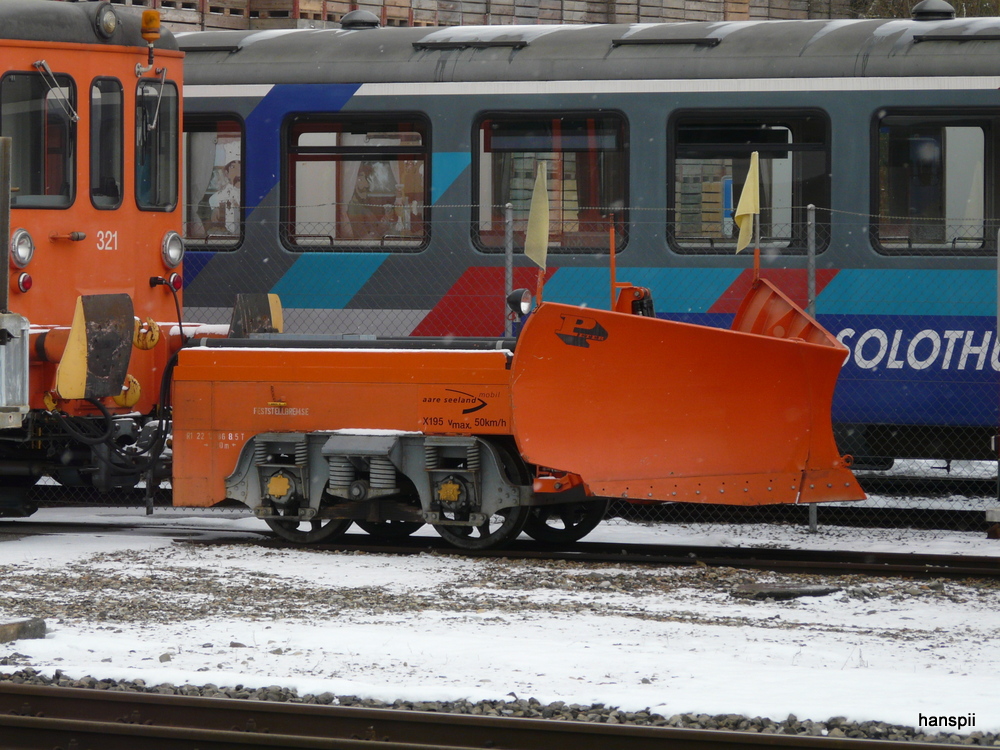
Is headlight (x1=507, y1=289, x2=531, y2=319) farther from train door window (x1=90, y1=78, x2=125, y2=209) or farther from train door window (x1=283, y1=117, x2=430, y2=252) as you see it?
train door window (x1=90, y1=78, x2=125, y2=209)

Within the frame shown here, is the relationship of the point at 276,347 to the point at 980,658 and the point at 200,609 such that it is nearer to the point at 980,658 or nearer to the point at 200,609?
the point at 200,609

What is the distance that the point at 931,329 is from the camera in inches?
400

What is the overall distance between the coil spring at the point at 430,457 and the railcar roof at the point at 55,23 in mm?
3457

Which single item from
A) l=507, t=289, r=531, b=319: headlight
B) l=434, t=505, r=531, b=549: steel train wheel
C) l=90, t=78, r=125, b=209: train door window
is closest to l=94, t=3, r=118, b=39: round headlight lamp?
l=90, t=78, r=125, b=209: train door window

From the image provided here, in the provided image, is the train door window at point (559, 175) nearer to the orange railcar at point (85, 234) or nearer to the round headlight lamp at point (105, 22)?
the orange railcar at point (85, 234)

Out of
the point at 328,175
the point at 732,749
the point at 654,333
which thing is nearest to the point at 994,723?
the point at 732,749

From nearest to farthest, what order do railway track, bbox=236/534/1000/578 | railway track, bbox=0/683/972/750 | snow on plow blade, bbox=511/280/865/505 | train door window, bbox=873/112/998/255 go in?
railway track, bbox=0/683/972/750 → snow on plow blade, bbox=511/280/865/505 → railway track, bbox=236/534/1000/578 → train door window, bbox=873/112/998/255

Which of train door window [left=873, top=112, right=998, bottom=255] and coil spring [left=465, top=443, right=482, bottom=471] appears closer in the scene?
coil spring [left=465, top=443, right=482, bottom=471]

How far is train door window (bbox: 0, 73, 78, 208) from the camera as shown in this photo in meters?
8.93

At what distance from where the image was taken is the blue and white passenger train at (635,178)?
10273 mm

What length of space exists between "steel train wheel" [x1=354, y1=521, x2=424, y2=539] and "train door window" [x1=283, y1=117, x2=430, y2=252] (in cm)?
250

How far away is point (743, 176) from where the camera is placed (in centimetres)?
1056

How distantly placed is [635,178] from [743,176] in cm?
82

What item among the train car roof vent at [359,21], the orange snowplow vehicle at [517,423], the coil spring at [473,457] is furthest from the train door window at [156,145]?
the coil spring at [473,457]
